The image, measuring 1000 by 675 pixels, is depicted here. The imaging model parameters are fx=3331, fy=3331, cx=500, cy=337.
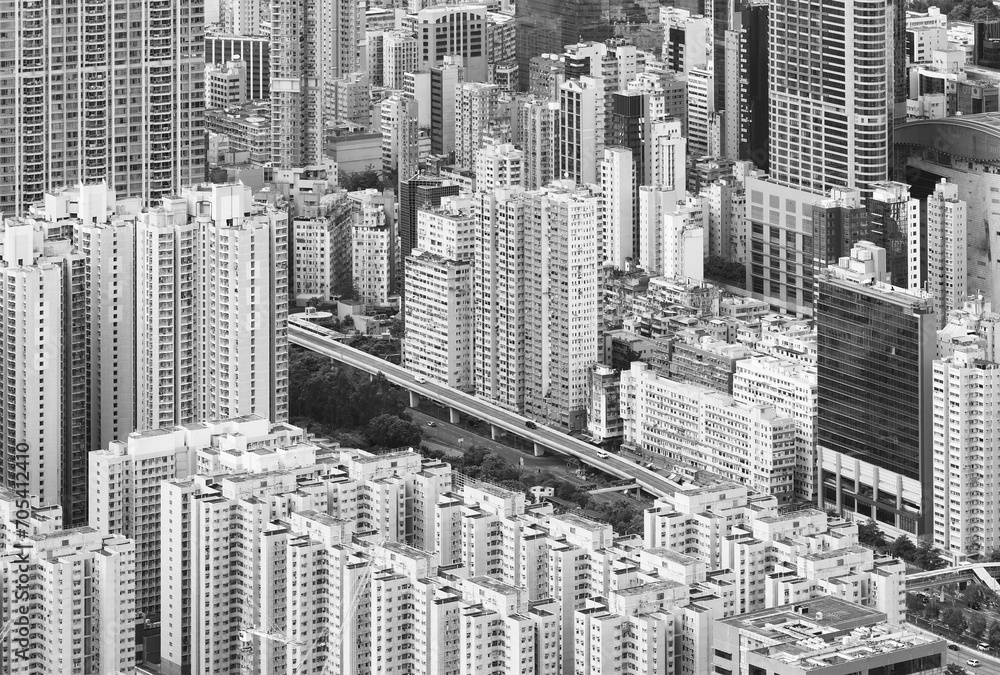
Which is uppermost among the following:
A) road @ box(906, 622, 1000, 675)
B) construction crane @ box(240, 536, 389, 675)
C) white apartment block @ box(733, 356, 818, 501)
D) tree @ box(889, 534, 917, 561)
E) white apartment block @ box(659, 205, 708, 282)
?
white apartment block @ box(659, 205, 708, 282)

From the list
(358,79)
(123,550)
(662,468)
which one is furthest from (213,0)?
(123,550)

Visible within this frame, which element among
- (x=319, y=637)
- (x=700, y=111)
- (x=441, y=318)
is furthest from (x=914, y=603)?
(x=700, y=111)

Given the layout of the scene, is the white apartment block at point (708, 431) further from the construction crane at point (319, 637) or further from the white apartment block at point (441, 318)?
the construction crane at point (319, 637)

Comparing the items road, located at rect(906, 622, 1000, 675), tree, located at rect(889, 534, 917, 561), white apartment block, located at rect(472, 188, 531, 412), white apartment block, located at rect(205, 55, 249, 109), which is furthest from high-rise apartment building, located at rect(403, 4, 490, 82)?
road, located at rect(906, 622, 1000, 675)

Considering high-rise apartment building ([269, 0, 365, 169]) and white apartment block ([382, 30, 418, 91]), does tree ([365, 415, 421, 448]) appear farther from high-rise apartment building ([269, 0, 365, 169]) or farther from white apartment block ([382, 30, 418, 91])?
white apartment block ([382, 30, 418, 91])

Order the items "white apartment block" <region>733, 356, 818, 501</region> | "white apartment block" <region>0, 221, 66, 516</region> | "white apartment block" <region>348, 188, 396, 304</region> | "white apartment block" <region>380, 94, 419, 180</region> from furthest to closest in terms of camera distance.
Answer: "white apartment block" <region>380, 94, 419, 180</region> < "white apartment block" <region>348, 188, 396, 304</region> < "white apartment block" <region>733, 356, 818, 501</region> < "white apartment block" <region>0, 221, 66, 516</region>

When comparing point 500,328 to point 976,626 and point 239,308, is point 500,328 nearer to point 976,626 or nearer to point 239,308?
point 239,308

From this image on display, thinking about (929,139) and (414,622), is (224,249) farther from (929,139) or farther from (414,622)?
(929,139)

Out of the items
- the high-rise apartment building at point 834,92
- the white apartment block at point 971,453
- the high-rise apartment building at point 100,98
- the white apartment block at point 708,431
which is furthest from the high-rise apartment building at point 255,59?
the white apartment block at point 971,453
